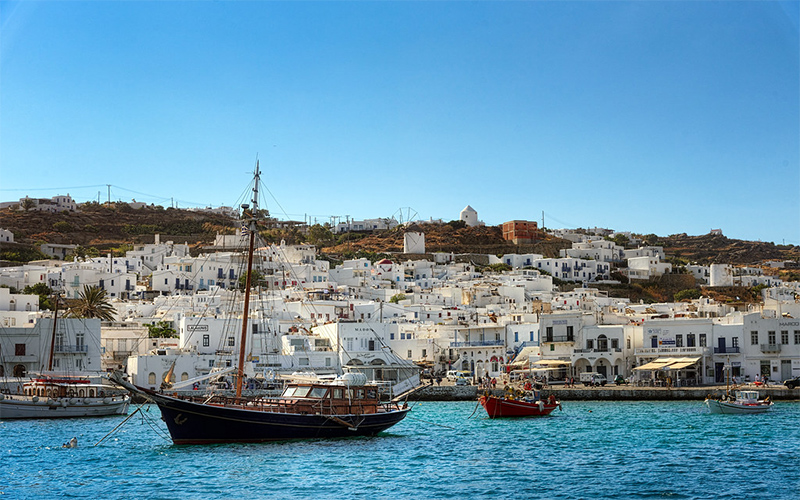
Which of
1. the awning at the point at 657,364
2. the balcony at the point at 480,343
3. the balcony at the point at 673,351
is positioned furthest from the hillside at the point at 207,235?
the awning at the point at 657,364

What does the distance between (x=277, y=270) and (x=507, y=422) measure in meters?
56.8

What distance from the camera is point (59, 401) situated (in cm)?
4331

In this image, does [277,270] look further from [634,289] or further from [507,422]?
[507,422]

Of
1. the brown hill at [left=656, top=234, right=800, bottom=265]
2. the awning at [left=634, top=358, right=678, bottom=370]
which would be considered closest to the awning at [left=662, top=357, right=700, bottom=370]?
the awning at [left=634, top=358, right=678, bottom=370]

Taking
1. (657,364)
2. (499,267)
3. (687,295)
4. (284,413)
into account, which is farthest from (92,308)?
(687,295)

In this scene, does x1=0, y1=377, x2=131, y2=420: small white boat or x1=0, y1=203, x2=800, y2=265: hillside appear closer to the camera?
x1=0, y1=377, x2=131, y2=420: small white boat

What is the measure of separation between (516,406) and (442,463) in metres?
15.0

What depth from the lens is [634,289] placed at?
345 ft

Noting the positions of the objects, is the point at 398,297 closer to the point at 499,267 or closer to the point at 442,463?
the point at 499,267

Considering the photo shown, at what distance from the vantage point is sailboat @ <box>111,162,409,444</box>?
99.6 ft

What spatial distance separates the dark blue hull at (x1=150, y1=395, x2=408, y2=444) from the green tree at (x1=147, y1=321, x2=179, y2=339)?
31.8 meters

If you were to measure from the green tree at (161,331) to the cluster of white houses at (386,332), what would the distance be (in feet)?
1.28

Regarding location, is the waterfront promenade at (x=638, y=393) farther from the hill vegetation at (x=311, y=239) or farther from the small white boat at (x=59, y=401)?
the hill vegetation at (x=311, y=239)

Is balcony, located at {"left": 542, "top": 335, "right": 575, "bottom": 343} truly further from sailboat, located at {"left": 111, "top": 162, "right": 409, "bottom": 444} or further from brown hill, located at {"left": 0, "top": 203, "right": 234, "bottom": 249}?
brown hill, located at {"left": 0, "top": 203, "right": 234, "bottom": 249}
